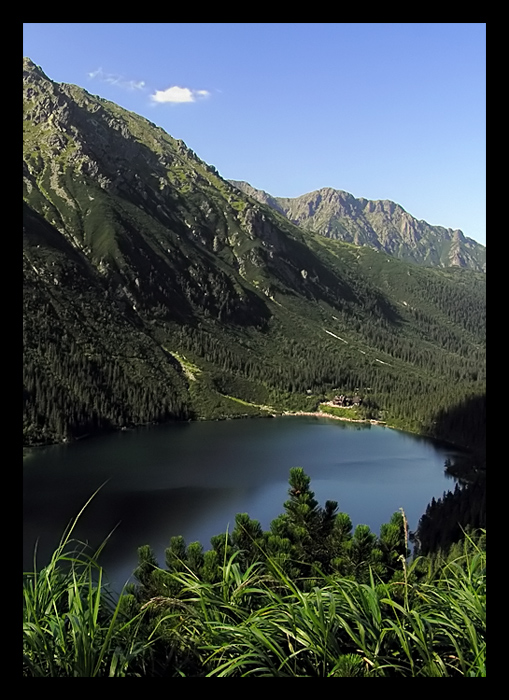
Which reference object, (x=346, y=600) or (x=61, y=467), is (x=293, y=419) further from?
(x=346, y=600)

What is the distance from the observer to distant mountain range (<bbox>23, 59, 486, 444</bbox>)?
90.8 meters

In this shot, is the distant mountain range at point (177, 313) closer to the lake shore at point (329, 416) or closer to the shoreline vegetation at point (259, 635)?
the lake shore at point (329, 416)

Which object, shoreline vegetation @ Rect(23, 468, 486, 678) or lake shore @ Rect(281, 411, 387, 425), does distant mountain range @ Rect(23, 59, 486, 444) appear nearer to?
lake shore @ Rect(281, 411, 387, 425)

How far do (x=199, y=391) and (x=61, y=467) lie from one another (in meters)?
46.2

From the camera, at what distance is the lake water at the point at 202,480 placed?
3800 centimetres

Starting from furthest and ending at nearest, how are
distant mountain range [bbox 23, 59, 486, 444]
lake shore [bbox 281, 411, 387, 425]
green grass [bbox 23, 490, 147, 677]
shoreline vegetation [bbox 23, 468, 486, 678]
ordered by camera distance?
1. lake shore [bbox 281, 411, 387, 425]
2. distant mountain range [bbox 23, 59, 486, 444]
3. shoreline vegetation [bbox 23, 468, 486, 678]
4. green grass [bbox 23, 490, 147, 677]

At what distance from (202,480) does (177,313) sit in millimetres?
79367

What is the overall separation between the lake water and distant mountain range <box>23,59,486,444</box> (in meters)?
11.6

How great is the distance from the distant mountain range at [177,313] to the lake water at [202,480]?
38.1ft

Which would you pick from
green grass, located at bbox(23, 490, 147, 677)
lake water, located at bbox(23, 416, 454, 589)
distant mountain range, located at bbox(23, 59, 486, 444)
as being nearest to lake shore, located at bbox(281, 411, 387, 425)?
distant mountain range, located at bbox(23, 59, 486, 444)

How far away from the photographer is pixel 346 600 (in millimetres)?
3260

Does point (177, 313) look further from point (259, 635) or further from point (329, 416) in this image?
point (259, 635)

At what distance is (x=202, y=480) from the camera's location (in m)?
52.8
